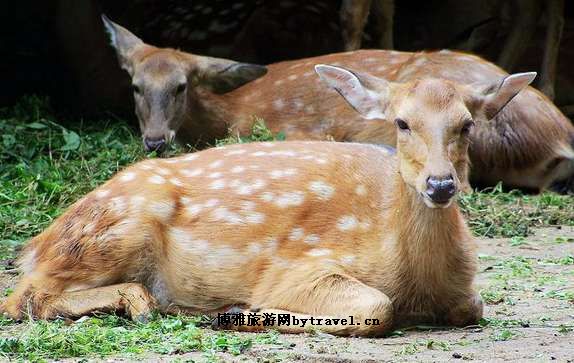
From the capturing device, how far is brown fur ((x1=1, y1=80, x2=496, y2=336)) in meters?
5.14

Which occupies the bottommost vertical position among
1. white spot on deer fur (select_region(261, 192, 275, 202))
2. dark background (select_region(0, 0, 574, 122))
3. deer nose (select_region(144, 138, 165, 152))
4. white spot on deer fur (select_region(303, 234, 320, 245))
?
dark background (select_region(0, 0, 574, 122))

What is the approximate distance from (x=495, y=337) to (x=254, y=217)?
124cm

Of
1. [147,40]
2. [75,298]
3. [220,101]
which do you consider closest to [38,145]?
[220,101]

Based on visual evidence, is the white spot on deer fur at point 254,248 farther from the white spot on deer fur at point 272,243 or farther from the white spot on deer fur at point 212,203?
the white spot on deer fur at point 212,203

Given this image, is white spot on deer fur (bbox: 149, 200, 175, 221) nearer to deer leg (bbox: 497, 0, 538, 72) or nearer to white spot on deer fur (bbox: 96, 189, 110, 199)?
white spot on deer fur (bbox: 96, 189, 110, 199)

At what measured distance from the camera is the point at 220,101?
9.77m

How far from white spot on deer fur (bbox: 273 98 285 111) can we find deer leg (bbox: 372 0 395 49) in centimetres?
177

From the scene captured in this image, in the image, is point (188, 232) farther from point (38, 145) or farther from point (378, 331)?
point (38, 145)

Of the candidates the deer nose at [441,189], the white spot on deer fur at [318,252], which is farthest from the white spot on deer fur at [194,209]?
the deer nose at [441,189]

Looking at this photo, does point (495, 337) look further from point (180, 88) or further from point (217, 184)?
point (180, 88)

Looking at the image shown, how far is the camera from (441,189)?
482 centimetres

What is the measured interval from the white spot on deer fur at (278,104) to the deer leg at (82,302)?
4.42m

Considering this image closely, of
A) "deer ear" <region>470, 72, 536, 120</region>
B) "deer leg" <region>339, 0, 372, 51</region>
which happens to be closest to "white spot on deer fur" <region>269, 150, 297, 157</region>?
"deer ear" <region>470, 72, 536, 120</region>

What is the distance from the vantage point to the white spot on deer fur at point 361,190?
548 cm
